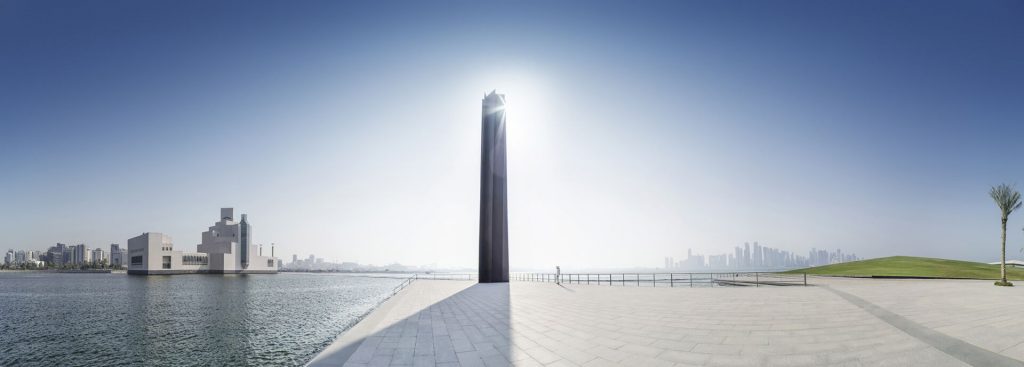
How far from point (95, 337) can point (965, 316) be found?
106ft

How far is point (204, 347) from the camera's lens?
1628 cm

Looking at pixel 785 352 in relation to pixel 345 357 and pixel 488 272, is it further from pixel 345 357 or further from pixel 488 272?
pixel 488 272

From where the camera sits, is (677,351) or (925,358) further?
(677,351)

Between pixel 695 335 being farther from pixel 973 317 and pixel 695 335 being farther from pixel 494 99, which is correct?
pixel 494 99

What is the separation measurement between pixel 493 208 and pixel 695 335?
22.9m

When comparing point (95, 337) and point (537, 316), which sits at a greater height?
point (537, 316)

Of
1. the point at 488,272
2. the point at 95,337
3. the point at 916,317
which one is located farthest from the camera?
the point at 488,272

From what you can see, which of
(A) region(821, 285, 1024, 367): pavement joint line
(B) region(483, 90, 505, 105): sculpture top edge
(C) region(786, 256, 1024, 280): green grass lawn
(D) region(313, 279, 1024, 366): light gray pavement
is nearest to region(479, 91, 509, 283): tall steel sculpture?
(B) region(483, 90, 505, 105): sculpture top edge

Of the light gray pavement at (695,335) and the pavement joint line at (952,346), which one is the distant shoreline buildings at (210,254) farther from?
the pavement joint line at (952,346)

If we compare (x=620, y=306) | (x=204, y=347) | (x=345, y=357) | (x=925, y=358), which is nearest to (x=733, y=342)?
(x=925, y=358)

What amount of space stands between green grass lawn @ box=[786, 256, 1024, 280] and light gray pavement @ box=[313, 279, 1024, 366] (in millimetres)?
25358

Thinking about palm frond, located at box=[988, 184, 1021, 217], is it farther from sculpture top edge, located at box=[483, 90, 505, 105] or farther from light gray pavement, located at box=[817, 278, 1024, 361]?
sculpture top edge, located at box=[483, 90, 505, 105]

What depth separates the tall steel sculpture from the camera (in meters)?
30.6

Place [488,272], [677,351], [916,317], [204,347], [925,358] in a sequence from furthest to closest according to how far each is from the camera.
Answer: [488,272], [204,347], [916,317], [677,351], [925,358]
